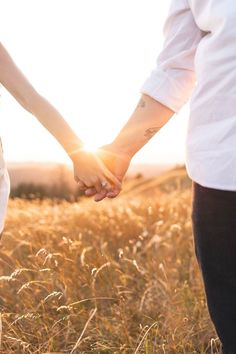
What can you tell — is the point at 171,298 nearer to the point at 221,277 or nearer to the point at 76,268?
the point at 76,268

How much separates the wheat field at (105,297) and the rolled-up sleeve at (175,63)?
0.93 m

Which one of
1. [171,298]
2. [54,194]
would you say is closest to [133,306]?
[171,298]

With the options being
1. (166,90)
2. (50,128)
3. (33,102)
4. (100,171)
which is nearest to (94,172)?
(100,171)

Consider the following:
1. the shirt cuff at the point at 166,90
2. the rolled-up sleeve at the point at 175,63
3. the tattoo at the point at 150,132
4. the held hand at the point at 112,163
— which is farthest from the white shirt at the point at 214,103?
the held hand at the point at 112,163

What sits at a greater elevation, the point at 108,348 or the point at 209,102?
the point at 209,102

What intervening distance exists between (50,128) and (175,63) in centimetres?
50

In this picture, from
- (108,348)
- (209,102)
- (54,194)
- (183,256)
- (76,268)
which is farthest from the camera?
(54,194)

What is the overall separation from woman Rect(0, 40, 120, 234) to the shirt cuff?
0.34 m

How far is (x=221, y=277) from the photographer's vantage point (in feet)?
6.02

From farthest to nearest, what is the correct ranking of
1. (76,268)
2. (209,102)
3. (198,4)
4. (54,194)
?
(54,194) → (76,268) → (198,4) → (209,102)

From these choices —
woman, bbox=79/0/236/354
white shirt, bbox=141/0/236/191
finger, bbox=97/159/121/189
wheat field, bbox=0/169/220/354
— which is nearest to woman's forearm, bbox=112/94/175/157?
finger, bbox=97/159/121/189

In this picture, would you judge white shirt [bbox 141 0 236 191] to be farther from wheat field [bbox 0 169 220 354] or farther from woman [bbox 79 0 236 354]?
wheat field [bbox 0 169 220 354]

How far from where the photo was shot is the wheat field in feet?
9.87

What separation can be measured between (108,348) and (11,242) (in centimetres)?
296
